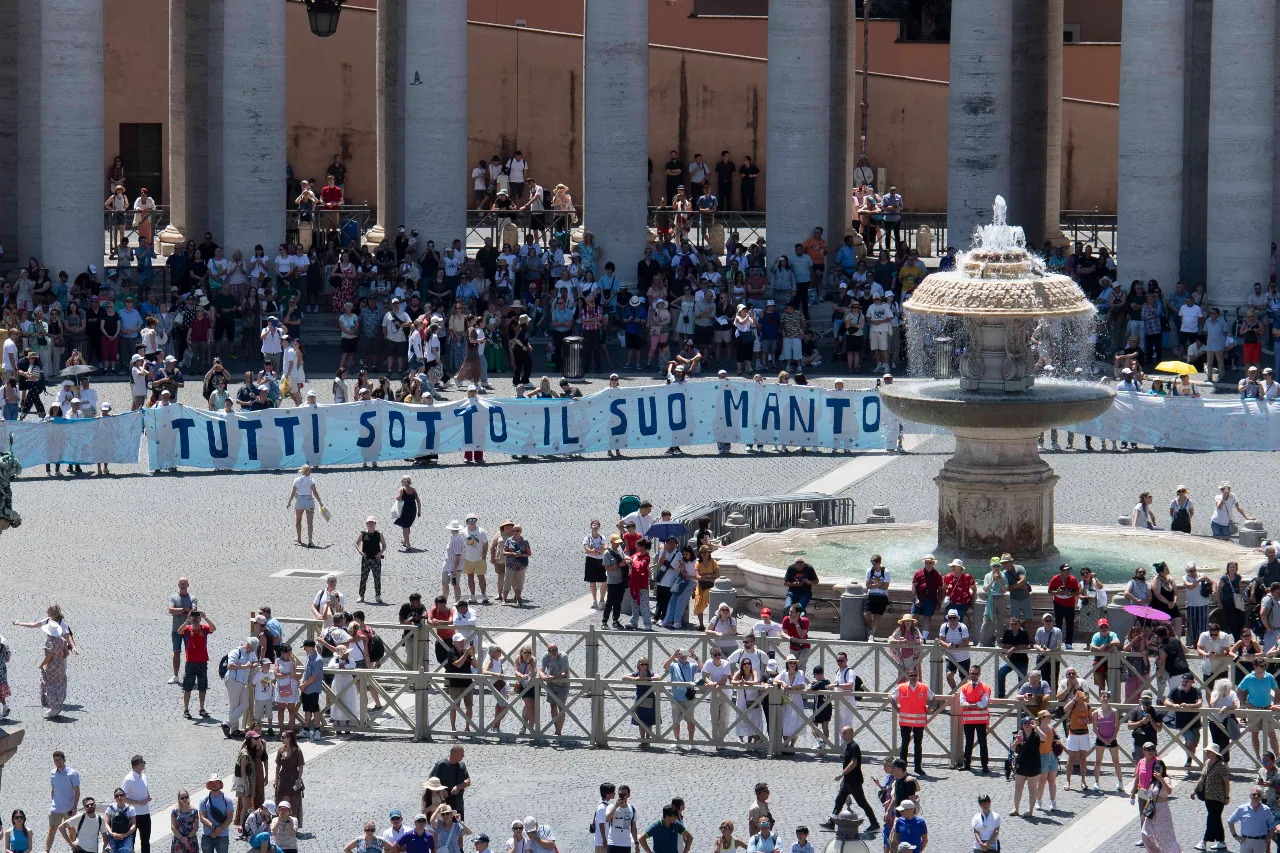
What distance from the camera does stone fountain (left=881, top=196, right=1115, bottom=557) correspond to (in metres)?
33.8

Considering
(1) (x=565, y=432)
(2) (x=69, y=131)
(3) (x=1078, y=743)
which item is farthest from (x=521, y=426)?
(3) (x=1078, y=743)

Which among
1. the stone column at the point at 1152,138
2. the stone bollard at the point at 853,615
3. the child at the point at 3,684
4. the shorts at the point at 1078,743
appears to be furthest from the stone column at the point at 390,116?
the shorts at the point at 1078,743

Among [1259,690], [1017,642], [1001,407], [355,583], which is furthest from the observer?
[355,583]

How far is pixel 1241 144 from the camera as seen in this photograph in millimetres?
51844

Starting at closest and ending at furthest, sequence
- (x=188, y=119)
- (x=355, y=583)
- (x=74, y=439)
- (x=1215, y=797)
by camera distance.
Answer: (x=1215, y=797), (x=355, y=583), (x=74, y=439), (x=188, y=119)

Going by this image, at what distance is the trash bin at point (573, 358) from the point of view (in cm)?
4847

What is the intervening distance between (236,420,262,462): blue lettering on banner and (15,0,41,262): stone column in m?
17.2

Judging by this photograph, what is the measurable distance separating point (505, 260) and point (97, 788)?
2861 centimetres

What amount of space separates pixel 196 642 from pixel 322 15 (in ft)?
56.4

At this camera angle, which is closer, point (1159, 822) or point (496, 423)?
point (1159, 822)

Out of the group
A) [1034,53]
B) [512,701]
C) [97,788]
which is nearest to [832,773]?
[512,701]

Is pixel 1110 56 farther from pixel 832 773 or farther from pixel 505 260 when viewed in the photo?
pixel 832 773

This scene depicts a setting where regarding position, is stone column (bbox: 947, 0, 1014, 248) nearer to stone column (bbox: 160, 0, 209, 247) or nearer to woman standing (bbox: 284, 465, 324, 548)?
stone column (bbox: 160, 0, 209, 247)

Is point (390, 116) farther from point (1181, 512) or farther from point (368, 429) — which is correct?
point (1181, 512)
